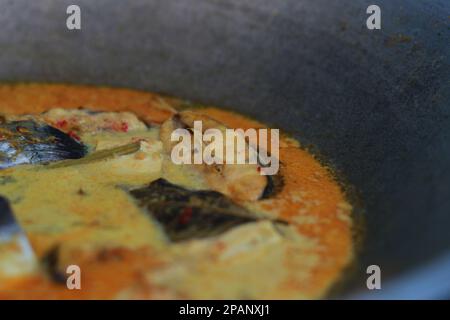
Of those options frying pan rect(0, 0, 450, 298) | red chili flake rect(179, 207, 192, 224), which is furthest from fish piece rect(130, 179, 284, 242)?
frying pan rect(0, 0, 450, 298)

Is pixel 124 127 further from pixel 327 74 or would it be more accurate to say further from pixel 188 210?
pixel 327 74

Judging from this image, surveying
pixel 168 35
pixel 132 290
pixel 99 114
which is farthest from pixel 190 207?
pixel 168 35

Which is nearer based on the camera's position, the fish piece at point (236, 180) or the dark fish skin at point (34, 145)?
the fish piece at point (236, 180)

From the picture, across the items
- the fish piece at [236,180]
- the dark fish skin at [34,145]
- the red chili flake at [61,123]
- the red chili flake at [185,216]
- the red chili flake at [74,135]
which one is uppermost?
the red chili flake at [61,123]

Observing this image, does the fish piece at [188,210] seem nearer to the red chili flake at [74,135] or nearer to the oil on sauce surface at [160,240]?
the oil on sauce surface at [160,240]

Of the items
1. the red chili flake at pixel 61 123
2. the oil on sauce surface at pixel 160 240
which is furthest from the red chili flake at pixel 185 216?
the red chili flake at pixel 61 123
